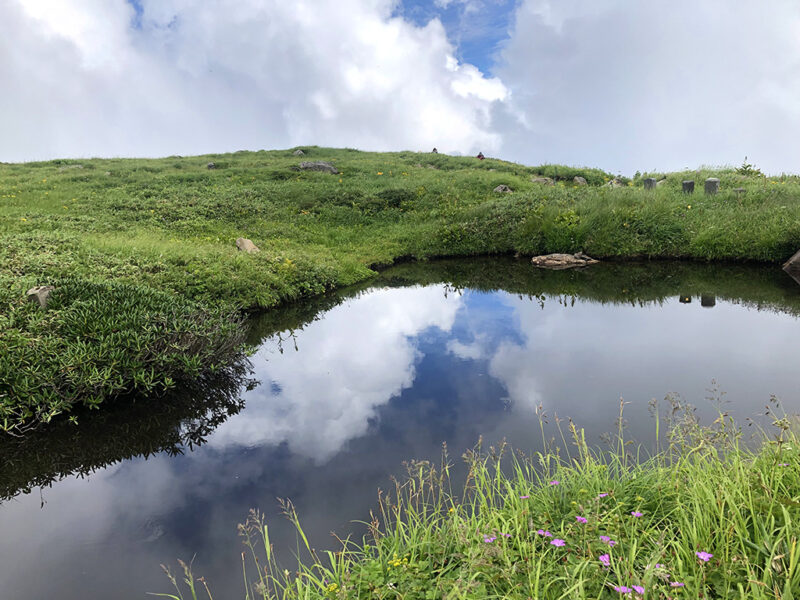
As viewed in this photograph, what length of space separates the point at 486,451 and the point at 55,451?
610cm

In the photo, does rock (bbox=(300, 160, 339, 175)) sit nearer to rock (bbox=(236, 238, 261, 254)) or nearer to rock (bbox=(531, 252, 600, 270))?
rock (bbox=(236, 238, 261, 254))

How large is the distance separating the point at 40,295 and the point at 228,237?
38.5 ft

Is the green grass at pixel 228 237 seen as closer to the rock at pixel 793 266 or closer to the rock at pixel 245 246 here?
the rock at pixel 245 246

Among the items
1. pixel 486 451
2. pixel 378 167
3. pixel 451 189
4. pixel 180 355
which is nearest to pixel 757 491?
pixel 486 451

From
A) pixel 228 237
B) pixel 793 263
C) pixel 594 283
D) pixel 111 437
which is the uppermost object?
pixel 228 237

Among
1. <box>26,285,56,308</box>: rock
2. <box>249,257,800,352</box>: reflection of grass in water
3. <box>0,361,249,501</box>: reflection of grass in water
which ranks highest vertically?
<box>26,285,56,308</box>: rock

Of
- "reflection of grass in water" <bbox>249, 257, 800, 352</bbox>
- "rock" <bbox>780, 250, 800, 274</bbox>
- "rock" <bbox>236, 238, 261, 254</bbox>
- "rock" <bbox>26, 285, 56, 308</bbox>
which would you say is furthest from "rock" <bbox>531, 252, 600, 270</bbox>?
"rock" <bbox>26, 285, 56, 308</bbox>

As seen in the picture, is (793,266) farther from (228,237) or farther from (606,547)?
(228,237)

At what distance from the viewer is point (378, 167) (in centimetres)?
3869

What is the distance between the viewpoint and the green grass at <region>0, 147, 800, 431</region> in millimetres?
8047

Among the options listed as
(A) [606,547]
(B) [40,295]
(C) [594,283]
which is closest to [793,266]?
(C) [594,283]

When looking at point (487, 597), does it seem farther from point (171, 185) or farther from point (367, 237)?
point (171, 185)

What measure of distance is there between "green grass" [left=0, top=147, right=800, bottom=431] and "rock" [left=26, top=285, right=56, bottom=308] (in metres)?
0.17

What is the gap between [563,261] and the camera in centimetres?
1966
